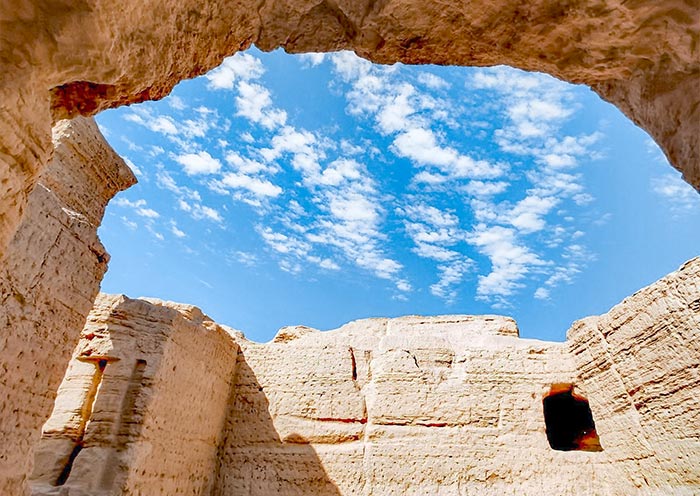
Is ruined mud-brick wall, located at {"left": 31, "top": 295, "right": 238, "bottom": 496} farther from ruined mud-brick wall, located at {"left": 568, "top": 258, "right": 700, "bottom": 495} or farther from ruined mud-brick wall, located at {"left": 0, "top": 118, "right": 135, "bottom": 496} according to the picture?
ruined mud-brick wall, located at {"left": 568, "top": 258, "right": 700, "bottom": 495}

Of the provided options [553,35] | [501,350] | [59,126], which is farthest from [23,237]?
[501,350]

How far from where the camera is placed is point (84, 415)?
17.9 ft

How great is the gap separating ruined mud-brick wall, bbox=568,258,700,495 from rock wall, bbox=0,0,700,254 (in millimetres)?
4447

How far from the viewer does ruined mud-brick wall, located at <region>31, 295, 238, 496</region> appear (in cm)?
516

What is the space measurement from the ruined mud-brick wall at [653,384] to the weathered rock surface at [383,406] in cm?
2

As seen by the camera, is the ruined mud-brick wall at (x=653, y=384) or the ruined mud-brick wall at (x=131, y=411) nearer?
the ruined mud-brick wall at (x=131, y=411)

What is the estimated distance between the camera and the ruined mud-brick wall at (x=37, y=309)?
3451mm

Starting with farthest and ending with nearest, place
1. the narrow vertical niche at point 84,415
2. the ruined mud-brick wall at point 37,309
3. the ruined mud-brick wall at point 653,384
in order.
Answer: the ruined mud-brick wall at point 653,384 < the narrow vertical niche at point 84,415 < the ruined mud-brick wall at point 37,309

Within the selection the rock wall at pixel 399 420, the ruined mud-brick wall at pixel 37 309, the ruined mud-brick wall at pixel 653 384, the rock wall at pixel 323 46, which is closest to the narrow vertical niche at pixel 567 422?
the rock wall at pixel 399 420

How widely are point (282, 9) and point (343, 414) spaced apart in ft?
21.6

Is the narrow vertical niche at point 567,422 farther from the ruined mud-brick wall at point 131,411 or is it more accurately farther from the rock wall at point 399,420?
the ruined mud-brick wall at point 131,411

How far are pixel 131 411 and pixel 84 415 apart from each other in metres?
0.54

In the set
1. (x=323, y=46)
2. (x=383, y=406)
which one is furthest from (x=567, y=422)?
(x=323, y=46)

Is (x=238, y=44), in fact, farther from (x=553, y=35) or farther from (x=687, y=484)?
(x=687, y=484)
